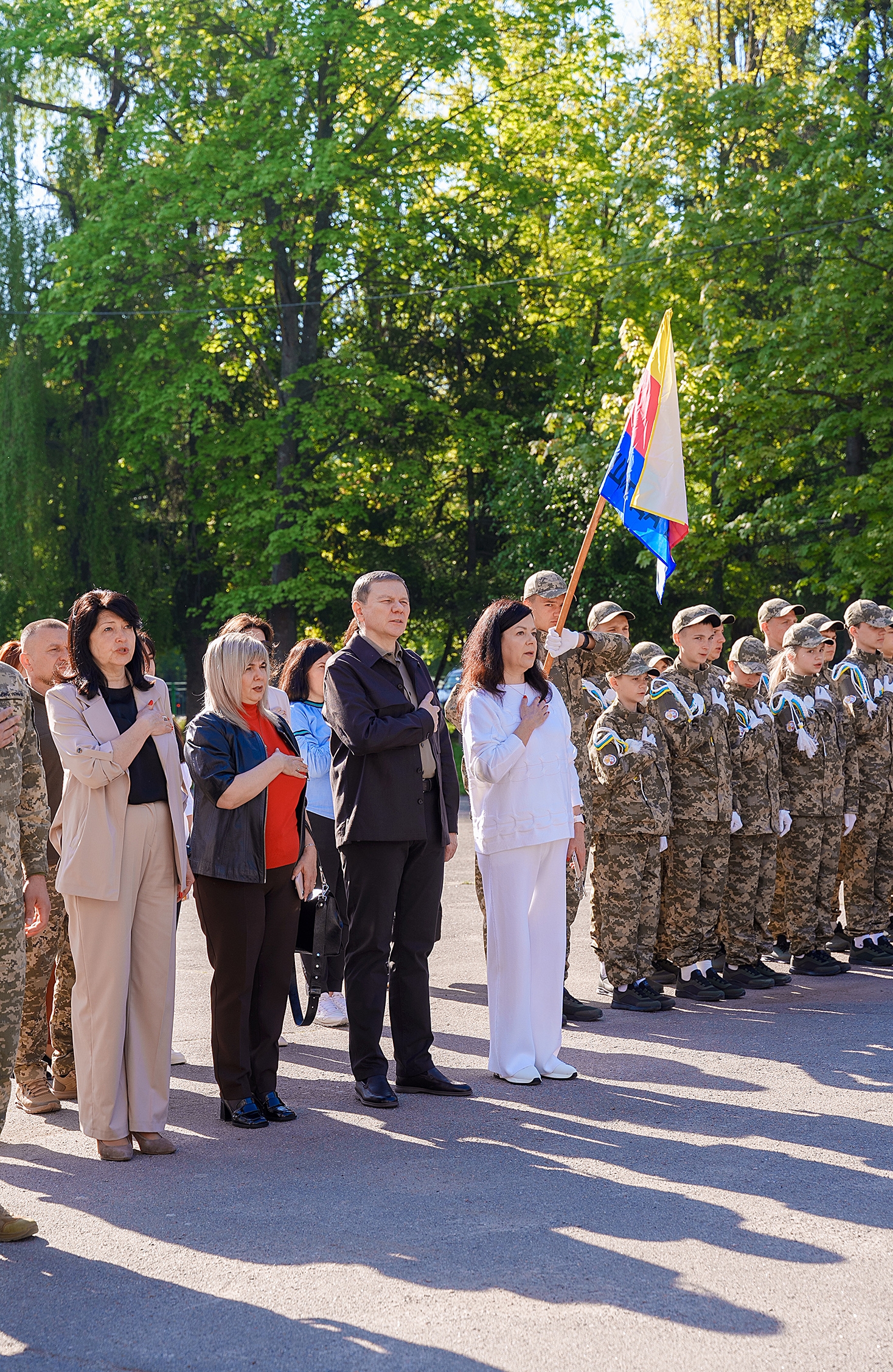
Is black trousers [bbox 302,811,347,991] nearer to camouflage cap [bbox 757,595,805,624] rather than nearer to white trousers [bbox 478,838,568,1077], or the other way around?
white trousers [bbox 478,838,568,1077]

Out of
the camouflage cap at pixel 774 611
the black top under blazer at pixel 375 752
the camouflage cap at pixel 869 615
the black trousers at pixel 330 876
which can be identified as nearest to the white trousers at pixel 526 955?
the black top under blazer at pixel 375 752

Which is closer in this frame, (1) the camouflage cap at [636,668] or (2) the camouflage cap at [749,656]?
(1) the camouflage cap at [636,668]

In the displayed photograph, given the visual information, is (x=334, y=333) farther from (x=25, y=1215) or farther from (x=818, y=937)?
(x=25, y=1215)

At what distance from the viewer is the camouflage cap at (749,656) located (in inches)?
346

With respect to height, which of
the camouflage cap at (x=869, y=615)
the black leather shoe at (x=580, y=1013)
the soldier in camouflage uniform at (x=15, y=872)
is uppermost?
the camouflage cap at (x=869, y=615)

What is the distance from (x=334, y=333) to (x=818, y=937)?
2102cm

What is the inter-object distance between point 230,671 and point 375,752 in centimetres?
72

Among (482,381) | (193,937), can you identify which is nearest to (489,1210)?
(193,937)

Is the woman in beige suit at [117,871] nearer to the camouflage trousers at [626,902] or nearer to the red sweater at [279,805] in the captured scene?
the red sweater at [279,805]

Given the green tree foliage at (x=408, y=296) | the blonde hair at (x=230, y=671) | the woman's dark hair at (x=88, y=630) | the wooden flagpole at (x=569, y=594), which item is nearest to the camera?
the woman's dark hair at (x=88, y=630)

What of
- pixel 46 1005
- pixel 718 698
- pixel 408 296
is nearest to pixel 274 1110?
pixel 46 1005

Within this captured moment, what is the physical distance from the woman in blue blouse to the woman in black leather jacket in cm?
148

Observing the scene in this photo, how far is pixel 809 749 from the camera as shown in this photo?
8.98 m

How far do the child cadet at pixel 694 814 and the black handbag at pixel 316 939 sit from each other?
2.11m
